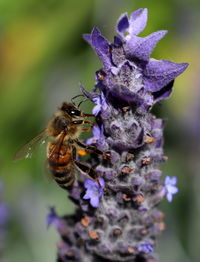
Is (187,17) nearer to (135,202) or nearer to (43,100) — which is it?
(43,100)

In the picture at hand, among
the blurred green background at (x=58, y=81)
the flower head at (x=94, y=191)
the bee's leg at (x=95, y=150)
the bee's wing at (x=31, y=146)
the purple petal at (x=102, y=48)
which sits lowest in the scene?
the flower head at (x=94, y=191)

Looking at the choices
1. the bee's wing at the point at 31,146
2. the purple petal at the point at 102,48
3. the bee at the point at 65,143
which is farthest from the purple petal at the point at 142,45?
the bee's wing at the point at 31,146

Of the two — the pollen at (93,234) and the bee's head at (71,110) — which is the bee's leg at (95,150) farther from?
the pollen at (93,234)

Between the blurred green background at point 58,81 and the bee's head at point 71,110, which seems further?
the blurred green background at point 58,81

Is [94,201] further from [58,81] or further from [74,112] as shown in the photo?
[58,81]

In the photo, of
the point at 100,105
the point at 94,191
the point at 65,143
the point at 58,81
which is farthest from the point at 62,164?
the point at 58,81

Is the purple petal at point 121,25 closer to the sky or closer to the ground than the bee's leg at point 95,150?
closer to the sky

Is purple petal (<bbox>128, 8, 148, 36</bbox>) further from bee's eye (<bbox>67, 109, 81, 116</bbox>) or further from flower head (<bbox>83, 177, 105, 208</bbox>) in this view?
flower head (<bbox>83, 177, 105, 208</bbox>)
